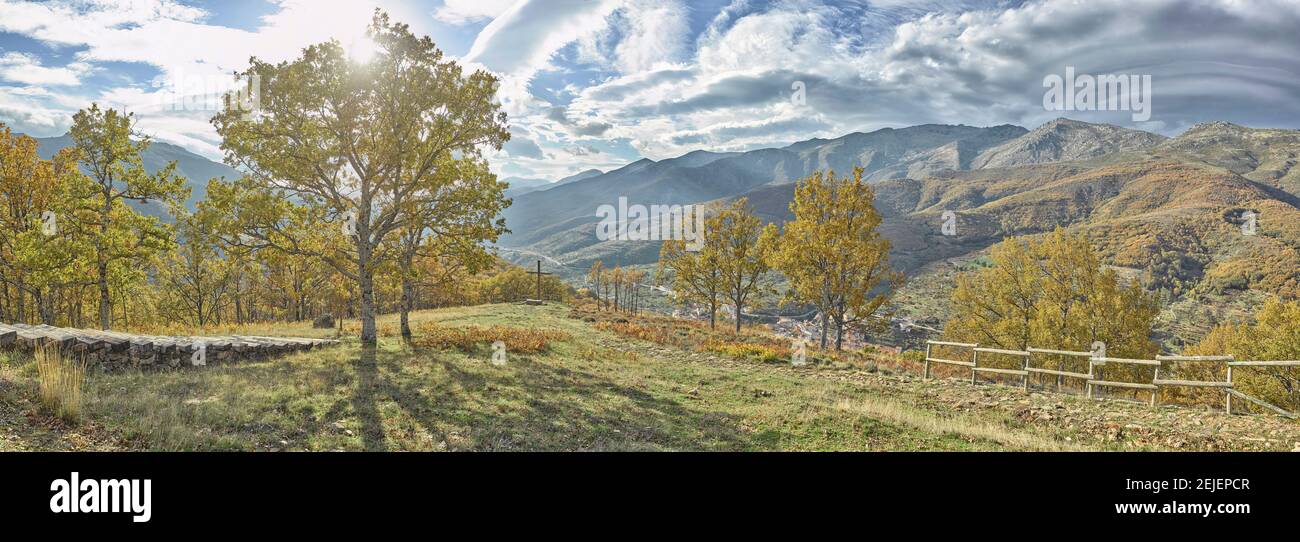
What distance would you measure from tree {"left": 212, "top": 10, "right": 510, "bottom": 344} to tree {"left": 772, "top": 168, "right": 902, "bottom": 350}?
19.9m

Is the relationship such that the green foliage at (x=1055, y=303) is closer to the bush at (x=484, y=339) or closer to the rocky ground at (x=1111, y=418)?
the rocky ground at (x=1111, y=418)

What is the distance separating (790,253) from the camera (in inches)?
1302

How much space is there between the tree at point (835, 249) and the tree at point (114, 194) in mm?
32475

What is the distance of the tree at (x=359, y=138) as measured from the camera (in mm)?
18500

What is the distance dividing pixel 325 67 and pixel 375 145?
307 cm

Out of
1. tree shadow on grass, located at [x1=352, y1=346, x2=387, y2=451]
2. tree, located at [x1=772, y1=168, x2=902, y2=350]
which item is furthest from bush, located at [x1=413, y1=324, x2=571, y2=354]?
tree, located at [x1=772, y1=168, x2=902, y2=350]

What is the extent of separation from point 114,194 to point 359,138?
13311mm

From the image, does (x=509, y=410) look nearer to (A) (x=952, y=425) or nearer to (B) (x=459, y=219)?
(A) (x=952, y=425)

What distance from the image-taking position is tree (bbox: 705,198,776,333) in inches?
1551

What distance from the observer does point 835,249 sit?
3228 centimetres

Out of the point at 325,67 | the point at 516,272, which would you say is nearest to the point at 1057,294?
the point at 325,67

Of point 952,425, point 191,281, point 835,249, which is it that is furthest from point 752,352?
point 191,281

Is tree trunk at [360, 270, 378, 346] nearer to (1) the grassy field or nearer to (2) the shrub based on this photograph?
(1) the grassy field

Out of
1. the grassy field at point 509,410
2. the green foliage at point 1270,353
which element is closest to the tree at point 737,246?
the grassy field at point 509,410
